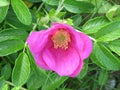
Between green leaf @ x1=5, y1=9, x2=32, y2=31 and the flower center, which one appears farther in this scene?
green leaf @ x1=5, y1=9, x2=32, y2=31

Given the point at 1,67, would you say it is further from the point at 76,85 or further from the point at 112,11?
the point at 112,11

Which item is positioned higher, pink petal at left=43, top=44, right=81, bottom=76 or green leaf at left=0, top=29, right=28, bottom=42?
green leaf at left=0, top=29, right=28, bottom=42

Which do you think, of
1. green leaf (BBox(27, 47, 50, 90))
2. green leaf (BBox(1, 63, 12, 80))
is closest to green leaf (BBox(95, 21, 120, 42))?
green leaf (BBox(27, 47, 50, 90))

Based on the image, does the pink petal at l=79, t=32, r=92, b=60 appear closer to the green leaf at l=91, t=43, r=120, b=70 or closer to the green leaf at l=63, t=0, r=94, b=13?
the green leaf at l=91, t=43, r=120, b=70

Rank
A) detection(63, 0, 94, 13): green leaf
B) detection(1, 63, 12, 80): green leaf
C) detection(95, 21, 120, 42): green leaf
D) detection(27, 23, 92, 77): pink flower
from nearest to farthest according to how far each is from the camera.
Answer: detection(27, 23, 92, 77): pink flower → detection(95, 21, 120, 42): green leaf → detection(63, 0, 94, 13): green leaf → detection(1, 63, 12, 80): green leaf

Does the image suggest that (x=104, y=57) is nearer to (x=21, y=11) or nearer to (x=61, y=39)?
(x=61, y=39)

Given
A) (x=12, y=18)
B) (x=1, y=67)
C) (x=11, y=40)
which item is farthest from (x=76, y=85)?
(x=11, y=40)
